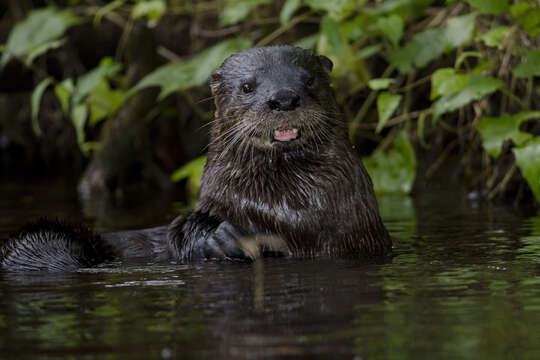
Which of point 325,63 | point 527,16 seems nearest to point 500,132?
point 527,16

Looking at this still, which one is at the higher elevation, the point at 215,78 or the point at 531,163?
the point at 215,78

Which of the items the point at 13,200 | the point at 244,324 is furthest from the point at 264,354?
the point at 13,200

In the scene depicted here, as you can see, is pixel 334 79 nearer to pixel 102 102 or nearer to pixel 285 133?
pixel 102 102

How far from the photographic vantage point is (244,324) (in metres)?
2.19

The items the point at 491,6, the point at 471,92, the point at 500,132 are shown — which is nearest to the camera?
the point at 491,6

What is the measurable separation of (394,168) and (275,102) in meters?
2.52

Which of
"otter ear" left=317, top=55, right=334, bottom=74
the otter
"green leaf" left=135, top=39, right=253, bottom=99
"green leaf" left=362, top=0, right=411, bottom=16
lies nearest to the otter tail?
the otter

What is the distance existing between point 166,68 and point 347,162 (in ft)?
8.29

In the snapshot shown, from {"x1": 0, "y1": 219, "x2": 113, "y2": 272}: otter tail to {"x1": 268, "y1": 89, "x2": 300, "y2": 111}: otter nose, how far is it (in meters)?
0.83

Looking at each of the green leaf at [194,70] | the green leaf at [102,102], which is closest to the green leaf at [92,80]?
the green leaf at [194,70]

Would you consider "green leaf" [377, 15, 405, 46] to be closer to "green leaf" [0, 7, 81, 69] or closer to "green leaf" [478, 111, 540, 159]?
"green leaf" [478, 111, 540, 159]

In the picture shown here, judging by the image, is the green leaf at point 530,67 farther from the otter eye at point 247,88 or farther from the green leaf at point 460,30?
the otter eye at point 247,88

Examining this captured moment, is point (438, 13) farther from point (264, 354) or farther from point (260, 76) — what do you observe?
point (264, 354)

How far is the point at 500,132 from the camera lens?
4676 mm
